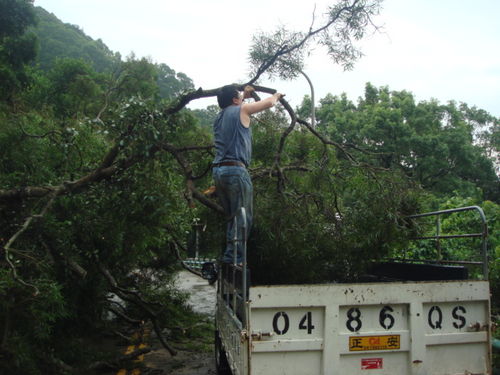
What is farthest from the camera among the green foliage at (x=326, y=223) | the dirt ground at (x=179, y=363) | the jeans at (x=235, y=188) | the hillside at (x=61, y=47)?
the hillside at (x=61, y=47)

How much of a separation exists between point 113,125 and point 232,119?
4.15 feet

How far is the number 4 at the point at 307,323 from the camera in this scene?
344 centimetres

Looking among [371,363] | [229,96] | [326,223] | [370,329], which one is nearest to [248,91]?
[229,96]

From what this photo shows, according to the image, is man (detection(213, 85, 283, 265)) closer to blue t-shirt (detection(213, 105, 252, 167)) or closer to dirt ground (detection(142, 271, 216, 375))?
blue t-shirt (detection(213, 105, 252, 167))

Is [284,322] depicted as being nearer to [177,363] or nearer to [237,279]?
[237,279]

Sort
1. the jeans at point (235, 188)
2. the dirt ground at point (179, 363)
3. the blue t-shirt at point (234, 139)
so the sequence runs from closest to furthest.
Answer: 1. the jeans at point (235, 188)
2. the blue t-shirt at point (234, 139)
3. the dirt ground at point (179, 363)

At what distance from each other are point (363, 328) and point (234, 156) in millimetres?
1925

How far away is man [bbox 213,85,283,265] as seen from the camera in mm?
4578

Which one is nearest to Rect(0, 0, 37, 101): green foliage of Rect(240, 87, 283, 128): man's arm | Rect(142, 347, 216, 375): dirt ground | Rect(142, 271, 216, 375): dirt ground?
Rect(142, 271, 216, 375): dirt ground

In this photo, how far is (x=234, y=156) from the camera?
466 cm

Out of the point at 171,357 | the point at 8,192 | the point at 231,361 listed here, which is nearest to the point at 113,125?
the point at 8,192

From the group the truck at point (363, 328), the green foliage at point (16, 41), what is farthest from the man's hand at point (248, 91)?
the green foliage at point (16, 41)

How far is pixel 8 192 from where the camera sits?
5.04 meters

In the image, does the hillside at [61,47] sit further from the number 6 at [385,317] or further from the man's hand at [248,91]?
the number 6 at [385,317]
